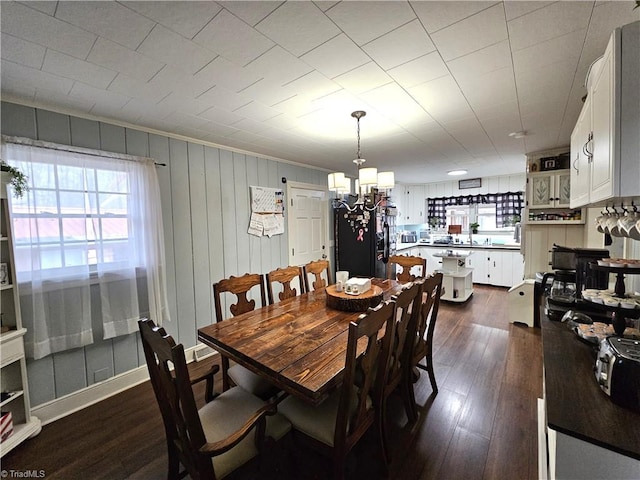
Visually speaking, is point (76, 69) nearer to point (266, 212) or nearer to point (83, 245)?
point (83, 245)

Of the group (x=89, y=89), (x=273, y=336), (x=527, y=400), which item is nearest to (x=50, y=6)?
(x=89, y=89)

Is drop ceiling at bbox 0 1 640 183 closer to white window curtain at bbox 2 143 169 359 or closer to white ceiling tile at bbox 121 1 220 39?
white ceiling tile at bbox 121 1 220 39

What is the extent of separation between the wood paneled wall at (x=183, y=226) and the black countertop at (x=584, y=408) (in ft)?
9.69

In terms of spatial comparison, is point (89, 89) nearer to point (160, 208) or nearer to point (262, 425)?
point (160, 208)

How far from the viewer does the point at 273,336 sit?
1.67 metres

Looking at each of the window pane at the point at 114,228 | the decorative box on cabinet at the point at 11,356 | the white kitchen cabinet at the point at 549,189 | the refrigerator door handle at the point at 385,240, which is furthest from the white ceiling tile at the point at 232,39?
the white kitchen cabinet at the point at 549,189

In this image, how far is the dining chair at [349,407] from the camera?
1.21 meters

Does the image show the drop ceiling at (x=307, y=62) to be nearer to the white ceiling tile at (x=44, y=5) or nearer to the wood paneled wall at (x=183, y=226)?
the white ceiling tile at (x=44, y=5)

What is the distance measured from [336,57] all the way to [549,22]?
0.99 metres

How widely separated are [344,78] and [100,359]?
9.66 ft

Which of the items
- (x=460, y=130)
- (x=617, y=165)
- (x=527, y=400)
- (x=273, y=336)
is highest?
(x=460, y=130)

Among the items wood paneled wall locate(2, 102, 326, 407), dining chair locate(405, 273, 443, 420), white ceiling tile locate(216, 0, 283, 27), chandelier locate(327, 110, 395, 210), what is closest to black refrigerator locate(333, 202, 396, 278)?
wood paneled wall locate(2, 102, 326, 407)

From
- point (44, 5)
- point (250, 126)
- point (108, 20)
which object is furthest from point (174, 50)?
point (250, 126)

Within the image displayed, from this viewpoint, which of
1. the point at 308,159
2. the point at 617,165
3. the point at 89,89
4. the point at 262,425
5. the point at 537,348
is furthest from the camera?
the point at 308,159
